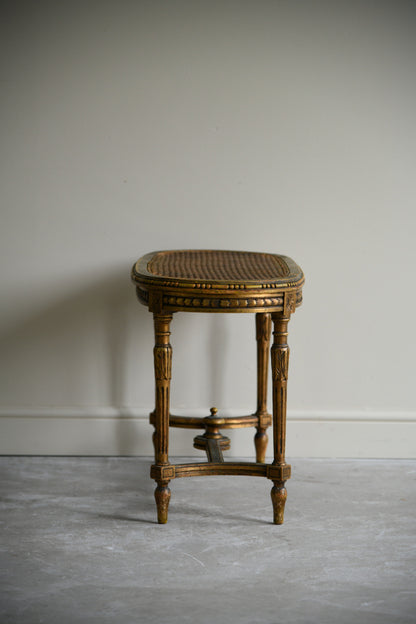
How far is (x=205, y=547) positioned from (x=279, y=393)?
44 cm

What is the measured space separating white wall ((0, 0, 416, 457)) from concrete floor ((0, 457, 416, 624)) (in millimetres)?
213

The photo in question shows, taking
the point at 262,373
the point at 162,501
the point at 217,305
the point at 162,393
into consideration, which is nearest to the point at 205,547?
the point at 162,501

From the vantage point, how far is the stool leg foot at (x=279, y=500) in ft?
6.61

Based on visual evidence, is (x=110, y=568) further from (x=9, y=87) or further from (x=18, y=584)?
(x=9, y=87)

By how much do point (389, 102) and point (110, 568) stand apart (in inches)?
67.0

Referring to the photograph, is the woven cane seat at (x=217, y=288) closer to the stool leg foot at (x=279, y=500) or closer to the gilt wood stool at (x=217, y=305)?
the gilt wood stool at (x=217, y=305)

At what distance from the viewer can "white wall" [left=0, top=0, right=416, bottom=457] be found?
246 cm

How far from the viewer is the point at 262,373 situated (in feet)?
8.00

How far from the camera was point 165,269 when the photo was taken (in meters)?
2.08

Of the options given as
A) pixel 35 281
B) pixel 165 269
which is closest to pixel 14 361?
pixel 35 281

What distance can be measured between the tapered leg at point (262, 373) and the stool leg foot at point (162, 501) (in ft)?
1.72

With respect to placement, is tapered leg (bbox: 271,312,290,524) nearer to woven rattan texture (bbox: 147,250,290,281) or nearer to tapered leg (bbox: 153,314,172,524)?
woven rattan texture (bbox: 147,250,290,281)

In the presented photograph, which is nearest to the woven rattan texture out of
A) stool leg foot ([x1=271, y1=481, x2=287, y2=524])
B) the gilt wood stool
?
the gilt wood stool

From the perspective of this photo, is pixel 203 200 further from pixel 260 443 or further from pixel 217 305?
pixel 260 443
